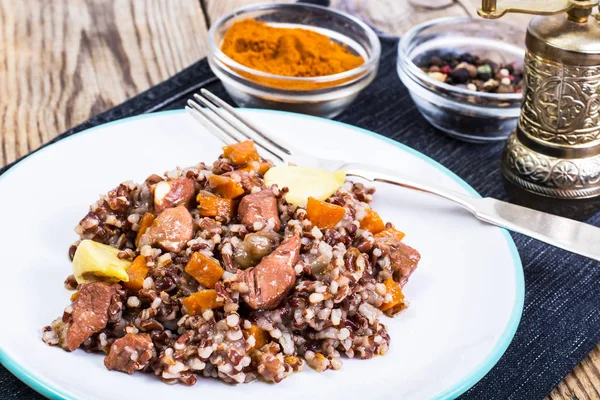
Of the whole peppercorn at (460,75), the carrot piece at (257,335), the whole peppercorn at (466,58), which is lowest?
the whole peppercorn at (466,58)

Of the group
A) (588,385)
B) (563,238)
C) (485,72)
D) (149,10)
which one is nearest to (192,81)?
(149,10)

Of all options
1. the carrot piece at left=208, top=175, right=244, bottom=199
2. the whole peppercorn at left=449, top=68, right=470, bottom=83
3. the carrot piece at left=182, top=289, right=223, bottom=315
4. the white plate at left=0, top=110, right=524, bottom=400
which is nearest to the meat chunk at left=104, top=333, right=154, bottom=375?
the white plate at left=0, top=110, right=524, bottom=400

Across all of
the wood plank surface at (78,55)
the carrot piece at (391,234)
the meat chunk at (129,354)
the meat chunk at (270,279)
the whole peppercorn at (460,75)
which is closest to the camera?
the meat chunk at (129,354)

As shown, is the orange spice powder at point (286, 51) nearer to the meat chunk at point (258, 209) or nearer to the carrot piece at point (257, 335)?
the meat chunk at point (258, 209)

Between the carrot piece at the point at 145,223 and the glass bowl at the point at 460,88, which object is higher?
the carrot piece at the point at 145,223

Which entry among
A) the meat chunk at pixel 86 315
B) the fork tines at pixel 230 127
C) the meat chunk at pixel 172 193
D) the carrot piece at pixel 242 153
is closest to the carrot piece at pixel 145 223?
the meat chunk at pixel 172 193

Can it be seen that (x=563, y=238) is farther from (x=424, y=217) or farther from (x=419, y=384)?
(x=419, y=384)

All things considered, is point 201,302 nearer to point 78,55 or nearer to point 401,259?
point 401,259
